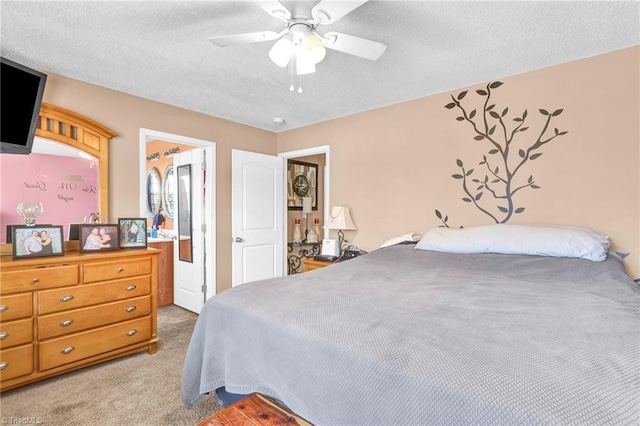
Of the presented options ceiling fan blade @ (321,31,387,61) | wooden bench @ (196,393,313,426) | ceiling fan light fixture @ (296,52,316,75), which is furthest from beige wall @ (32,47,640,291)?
wooden bench @ (196,393,313,426)

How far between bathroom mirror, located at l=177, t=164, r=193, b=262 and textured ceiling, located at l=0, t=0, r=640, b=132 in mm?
1188

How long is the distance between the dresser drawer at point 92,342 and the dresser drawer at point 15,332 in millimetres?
109

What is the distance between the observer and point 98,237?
8.34ft

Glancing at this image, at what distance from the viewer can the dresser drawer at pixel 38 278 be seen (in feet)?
6.60

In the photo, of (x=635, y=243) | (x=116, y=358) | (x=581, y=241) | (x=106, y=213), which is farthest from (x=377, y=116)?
(x=116, y=358)

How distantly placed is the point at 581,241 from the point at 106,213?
368 centimetres

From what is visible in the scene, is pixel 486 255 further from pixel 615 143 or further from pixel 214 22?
pixel 214 22

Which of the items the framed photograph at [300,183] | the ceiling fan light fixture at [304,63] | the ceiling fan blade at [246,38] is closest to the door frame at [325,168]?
the framed photograph at [300,183]

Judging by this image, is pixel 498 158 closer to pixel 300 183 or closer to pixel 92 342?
pixel 300 183

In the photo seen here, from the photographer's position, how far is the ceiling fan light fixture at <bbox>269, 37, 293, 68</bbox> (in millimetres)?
1701

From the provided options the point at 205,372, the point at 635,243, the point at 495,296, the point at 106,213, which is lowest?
the point at 205,372

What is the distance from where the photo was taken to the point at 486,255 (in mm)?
2227

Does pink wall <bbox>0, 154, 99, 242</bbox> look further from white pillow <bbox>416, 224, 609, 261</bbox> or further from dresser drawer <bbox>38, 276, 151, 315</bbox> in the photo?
white pillow <bbox>416, 224, 609, 261</bbox>

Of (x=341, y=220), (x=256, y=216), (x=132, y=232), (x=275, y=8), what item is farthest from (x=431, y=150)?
(x=132, y=232)
